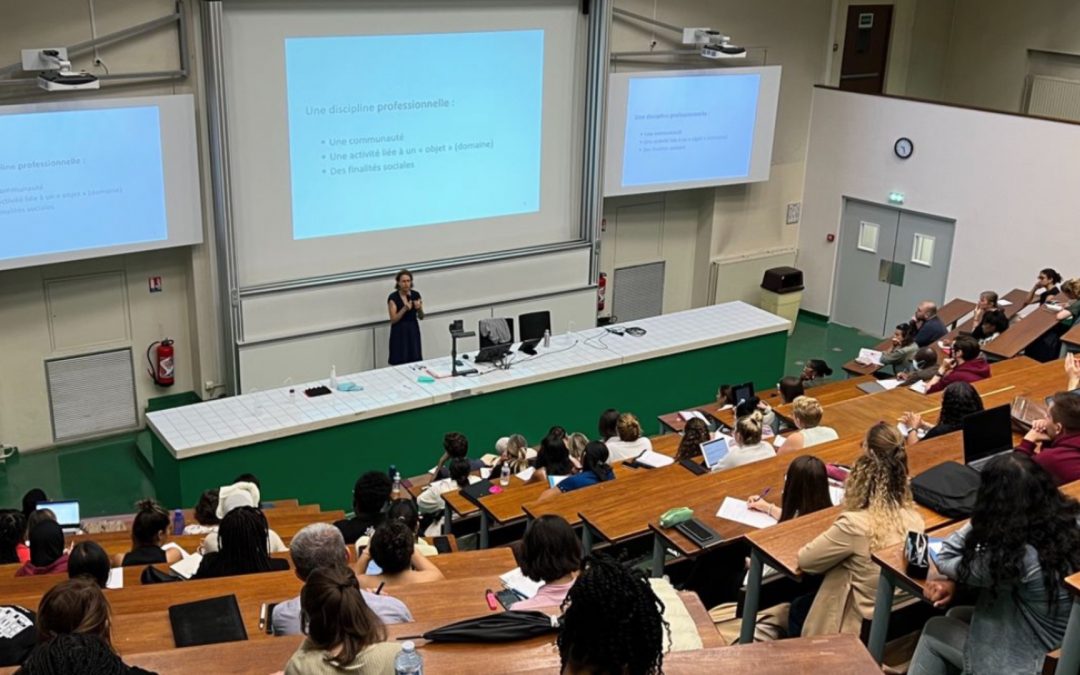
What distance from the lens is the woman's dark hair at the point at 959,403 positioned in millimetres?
6059

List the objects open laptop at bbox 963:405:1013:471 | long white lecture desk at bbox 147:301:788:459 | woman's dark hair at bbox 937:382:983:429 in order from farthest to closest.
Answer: long white lecture desk at bbox 147:301:788:459, woman's dark hair at bbox 937:382:983:429, open laptop at bbox 963:405:1013:471

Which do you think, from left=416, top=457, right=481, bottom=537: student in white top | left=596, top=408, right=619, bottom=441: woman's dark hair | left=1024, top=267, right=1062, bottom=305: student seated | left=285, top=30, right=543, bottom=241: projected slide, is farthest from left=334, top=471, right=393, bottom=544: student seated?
left=1024, top=267, right=1062, bottom=305: student seated

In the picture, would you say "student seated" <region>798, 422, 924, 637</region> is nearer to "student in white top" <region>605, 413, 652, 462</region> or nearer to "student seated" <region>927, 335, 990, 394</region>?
"student in white top" <region>605, 413, 652, 462</region>

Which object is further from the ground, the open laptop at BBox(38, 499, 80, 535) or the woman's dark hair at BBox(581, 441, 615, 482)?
the woman's dark hair at BBox(581, 441, 615, 482)

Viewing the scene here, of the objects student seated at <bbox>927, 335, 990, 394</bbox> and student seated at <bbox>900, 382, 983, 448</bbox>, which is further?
student seated at <bbox>927, 335, 990, 394</bbox>

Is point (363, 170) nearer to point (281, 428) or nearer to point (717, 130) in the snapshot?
point (281, 428)

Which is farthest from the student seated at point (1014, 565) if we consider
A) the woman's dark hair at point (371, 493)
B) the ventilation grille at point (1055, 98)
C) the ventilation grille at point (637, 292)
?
the ventilation grille at point (1055, 98)

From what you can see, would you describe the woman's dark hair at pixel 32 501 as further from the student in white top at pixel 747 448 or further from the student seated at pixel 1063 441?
the student in white top at pixel 747 448

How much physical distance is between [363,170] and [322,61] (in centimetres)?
107

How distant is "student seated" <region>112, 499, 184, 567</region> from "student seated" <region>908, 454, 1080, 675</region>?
3.72 m

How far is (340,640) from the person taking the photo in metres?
3.08

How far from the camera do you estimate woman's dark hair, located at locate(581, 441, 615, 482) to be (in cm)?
639

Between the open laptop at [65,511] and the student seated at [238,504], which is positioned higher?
the student seated at [238,504]

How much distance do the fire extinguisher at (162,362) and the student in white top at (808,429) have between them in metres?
5.60
